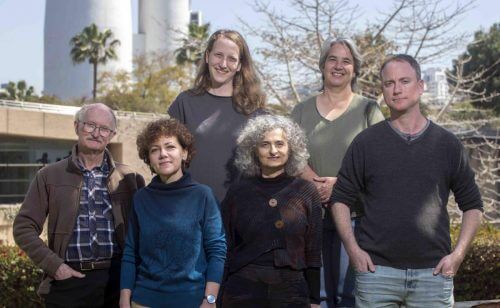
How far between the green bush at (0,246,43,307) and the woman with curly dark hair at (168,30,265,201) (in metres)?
3.55

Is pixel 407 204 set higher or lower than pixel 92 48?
lower

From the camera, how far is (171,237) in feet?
12.5

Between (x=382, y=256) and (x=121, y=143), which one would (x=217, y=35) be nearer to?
(x=382, y=256)

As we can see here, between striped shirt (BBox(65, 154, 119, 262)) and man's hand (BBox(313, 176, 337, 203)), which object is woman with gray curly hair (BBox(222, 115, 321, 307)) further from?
striped shirt (BBox(65, 154, 119, 262))

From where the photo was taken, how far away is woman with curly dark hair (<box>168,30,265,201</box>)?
4.29 meters

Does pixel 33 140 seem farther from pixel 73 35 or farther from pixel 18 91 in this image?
pixel 73 35

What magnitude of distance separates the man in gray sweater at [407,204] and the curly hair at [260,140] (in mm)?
406

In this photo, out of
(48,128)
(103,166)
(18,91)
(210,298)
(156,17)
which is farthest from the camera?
(156,17)

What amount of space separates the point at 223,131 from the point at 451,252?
4.83 feet

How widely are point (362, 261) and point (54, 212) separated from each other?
1.73 m

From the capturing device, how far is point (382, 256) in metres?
3.64

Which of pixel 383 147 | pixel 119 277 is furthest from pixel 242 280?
pixel 383 147

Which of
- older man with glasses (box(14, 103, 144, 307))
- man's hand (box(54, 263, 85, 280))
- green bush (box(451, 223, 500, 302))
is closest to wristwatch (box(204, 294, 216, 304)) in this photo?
older man with glasses (box(14, 103, 144, 307))

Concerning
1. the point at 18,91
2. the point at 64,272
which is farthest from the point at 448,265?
the point at 18,91
